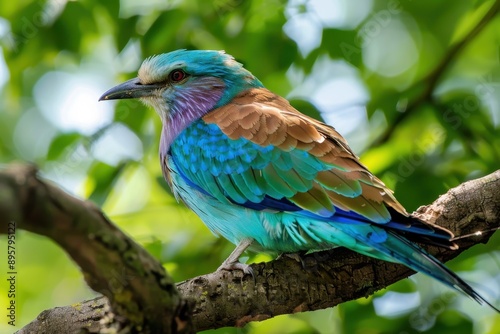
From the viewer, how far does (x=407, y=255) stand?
466 centimetres

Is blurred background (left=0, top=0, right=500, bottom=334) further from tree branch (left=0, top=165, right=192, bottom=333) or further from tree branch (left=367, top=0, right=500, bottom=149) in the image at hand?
tree branch (left=0, top=165, right=192, bottom=333)

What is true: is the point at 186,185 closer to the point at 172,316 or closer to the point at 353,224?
the point at 353,224

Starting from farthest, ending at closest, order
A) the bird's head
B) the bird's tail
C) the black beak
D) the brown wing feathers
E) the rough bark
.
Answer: the black beak, the bird's head, the brown wing feathers, the rough bark, the bird's tail

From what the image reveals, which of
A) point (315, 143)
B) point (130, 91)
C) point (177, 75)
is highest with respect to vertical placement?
point (177, 75)

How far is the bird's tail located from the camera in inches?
171

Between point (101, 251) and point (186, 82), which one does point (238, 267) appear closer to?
point (101, 251)

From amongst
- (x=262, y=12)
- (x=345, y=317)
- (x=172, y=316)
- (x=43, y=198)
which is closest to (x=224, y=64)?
(x=262, y=12)

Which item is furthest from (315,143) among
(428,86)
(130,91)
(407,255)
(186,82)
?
(428,86)

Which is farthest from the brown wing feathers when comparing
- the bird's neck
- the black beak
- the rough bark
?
the black beak

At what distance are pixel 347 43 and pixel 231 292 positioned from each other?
132 inches

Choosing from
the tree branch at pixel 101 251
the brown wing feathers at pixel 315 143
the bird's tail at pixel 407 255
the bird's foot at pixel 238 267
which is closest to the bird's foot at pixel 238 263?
the bird's foot at pixel 238 267

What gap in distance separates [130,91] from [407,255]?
360cm

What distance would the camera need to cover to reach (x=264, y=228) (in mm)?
5730

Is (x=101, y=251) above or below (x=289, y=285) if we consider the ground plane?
above
